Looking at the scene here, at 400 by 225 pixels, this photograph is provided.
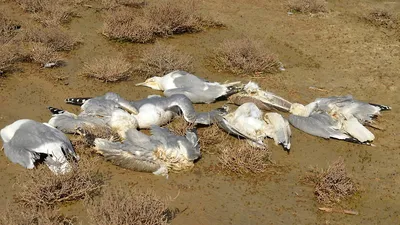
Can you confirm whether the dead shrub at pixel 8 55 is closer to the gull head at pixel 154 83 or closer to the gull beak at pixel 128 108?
the gull head at pixel 154 83

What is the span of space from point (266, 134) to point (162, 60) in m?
2.57

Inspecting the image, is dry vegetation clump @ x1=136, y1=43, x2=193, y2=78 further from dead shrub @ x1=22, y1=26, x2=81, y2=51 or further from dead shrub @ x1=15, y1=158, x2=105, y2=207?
dead shrub @ x1=15, y1=158, x2=105, y2=207

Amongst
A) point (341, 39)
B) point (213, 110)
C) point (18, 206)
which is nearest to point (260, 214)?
point (213, 110)

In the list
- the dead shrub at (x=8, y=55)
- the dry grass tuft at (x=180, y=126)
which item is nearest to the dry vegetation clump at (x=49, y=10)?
the dead shrub at (x=8, y=55)

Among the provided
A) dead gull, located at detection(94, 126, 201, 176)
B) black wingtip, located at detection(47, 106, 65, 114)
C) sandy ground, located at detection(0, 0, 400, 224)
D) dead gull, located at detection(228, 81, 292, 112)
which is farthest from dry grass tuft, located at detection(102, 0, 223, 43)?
dead gull, located at detection(94, 126, 201, 176)

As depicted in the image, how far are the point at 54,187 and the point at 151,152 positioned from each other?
1.29m

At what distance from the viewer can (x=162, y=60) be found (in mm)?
8453

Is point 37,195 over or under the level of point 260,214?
over

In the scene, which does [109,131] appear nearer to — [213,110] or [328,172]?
[213,110]

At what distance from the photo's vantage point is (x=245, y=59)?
8812 mm

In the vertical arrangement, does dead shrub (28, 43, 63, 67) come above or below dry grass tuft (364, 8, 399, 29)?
above

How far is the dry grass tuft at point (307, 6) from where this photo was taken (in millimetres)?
11898

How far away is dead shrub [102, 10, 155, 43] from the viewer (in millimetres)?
9516

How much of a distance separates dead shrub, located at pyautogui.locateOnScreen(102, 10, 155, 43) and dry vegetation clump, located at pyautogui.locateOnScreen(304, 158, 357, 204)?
4.94m
